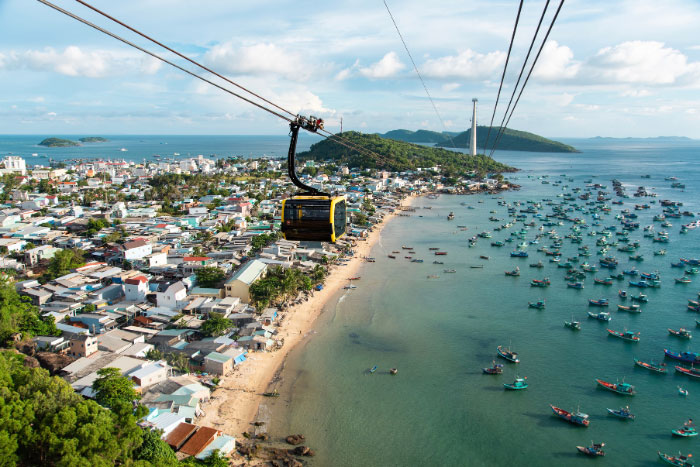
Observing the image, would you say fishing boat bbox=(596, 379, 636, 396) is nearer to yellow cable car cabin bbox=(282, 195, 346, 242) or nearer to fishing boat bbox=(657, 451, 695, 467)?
fishing boat bbox=(657, 451, 695, 467)

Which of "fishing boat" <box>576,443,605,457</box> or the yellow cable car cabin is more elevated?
the yellow cable car cabin

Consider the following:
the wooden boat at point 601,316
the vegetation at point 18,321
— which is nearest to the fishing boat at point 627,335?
the wooden boat at point 601,316

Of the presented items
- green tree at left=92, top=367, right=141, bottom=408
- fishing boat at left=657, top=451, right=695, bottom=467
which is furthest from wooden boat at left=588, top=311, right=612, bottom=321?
green tree at left=92, top=367, right=141, bottom=408

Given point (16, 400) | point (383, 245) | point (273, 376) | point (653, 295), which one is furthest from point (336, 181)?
point (16, 400)

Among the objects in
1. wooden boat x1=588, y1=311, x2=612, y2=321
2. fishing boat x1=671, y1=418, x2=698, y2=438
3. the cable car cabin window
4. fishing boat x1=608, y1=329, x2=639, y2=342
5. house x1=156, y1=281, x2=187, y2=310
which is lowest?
fishing boat x1=671, y1=418, x2=698, y2=438

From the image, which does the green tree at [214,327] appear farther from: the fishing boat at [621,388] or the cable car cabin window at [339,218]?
the fishing boat at [621,388]

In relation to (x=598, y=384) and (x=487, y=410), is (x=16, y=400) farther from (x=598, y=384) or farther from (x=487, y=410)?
(x=598, y=384)
